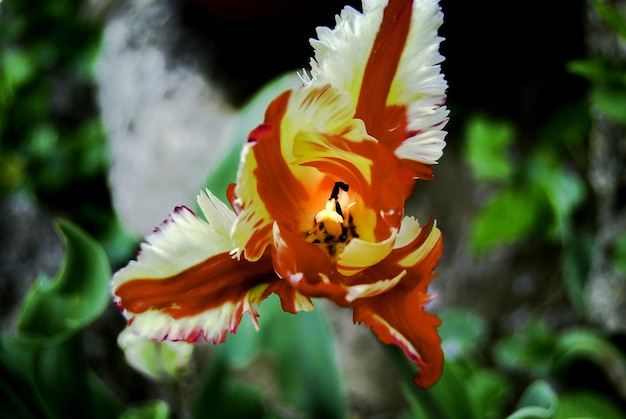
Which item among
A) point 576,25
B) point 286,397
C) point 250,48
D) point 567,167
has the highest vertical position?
point 250,48

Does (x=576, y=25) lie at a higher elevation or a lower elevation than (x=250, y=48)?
lower

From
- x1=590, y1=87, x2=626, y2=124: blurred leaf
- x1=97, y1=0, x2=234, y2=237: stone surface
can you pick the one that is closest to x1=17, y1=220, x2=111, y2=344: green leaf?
x1=97, y1=0, x2=234, y2=237: stone surface

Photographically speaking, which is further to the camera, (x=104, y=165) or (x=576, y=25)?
(x=104, y=165)

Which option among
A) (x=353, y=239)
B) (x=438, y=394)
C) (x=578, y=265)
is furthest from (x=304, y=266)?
(x=578, y=265)

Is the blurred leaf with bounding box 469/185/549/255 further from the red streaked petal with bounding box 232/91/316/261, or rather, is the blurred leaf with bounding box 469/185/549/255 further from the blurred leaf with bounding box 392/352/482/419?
the red streaked petal with bounding box 232/91/316/261

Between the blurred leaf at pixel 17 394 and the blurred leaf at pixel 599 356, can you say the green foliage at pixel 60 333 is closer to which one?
the blurred leaf at pixel 17 394

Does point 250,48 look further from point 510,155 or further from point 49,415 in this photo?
point 49,415

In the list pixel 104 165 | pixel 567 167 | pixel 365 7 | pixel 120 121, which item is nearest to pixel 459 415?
pixel 365 7
